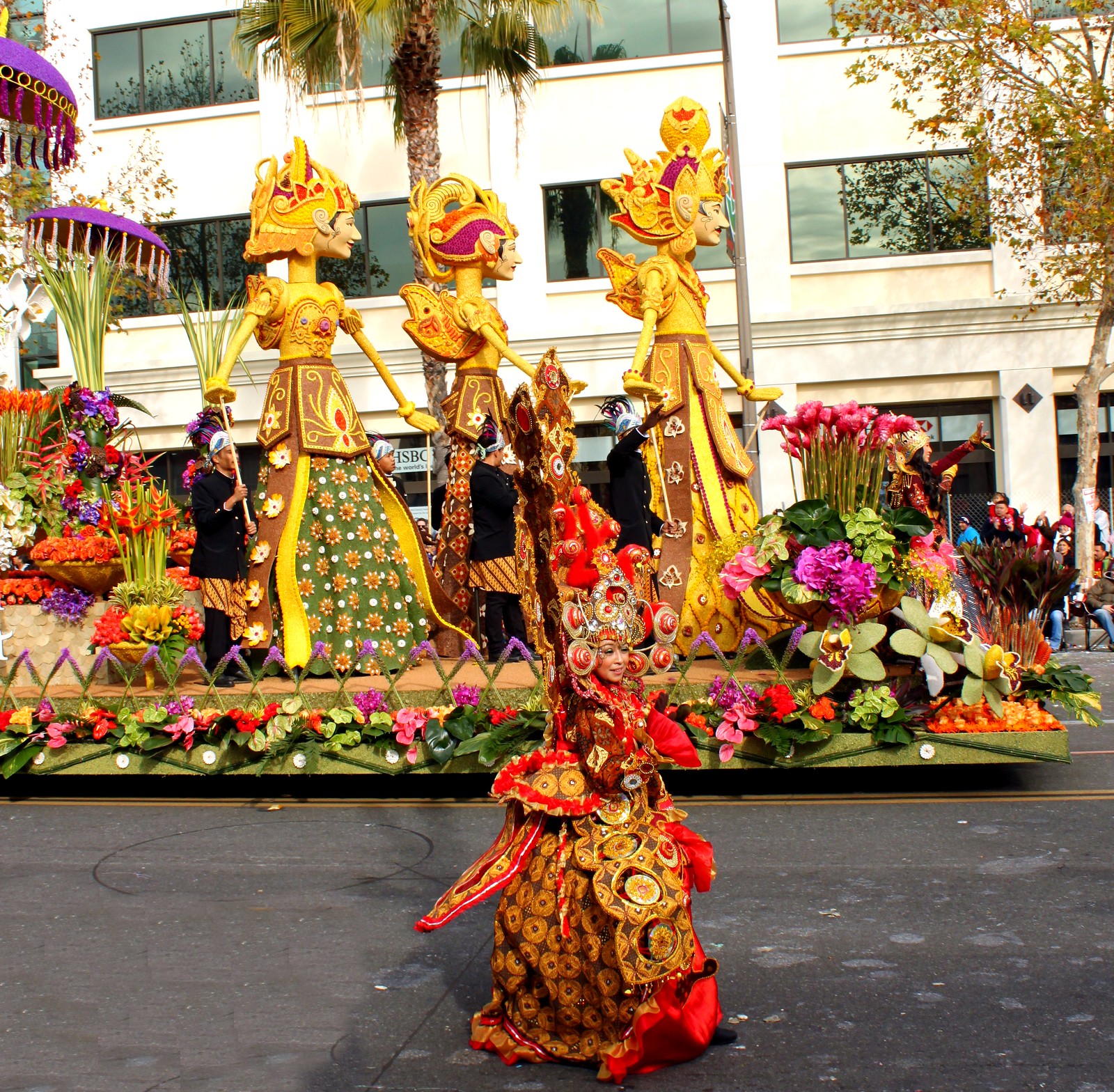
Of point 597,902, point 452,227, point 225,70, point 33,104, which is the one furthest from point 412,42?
point 597,902

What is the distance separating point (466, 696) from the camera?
7.61m

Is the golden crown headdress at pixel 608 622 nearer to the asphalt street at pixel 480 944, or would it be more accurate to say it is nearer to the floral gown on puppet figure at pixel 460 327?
the asphalt street at pixel 480 944

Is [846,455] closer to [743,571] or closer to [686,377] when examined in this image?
[743,571]

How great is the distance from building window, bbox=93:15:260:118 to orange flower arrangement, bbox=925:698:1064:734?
726 inches

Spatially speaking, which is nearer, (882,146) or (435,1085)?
(435,1085)

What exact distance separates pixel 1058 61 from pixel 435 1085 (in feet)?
64.9

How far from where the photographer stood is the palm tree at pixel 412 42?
1494 centimetres

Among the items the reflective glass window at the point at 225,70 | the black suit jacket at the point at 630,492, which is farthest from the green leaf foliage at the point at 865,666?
the reflective glass window at the point at 225,70

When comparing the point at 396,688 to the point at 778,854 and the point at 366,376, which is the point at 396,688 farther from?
the point at 366,376

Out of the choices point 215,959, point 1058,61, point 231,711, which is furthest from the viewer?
point 1058,61

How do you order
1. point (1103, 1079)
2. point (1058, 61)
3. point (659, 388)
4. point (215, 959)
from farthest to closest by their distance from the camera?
1. point (1058, 61)
2. point (659, 388)
3. point (215, 959)
4. point (1103, 1079)

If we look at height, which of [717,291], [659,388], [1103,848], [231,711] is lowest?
[1103,848]

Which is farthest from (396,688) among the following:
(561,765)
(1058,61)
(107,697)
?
(1058,61)

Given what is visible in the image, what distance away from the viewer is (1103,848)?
240 inches
